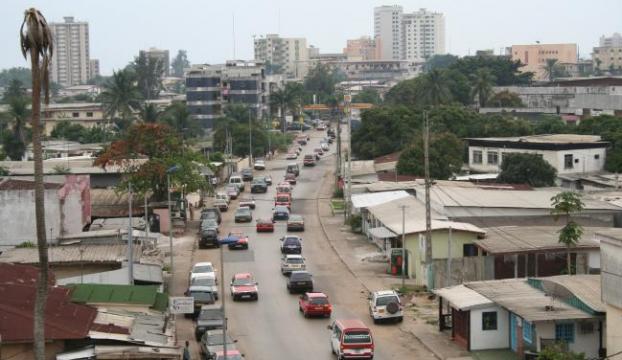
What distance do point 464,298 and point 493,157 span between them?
50970 millimetres

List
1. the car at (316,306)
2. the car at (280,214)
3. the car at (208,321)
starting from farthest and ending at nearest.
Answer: the car at (280,214)
the car at (316,306)
the car at (208,321)

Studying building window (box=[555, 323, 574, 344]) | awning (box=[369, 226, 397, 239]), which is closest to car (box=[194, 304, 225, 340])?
building window (box=[555, 323, 574, 344])

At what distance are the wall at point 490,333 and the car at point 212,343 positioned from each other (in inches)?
308

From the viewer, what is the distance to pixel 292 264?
55.7m

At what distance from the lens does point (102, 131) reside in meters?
146

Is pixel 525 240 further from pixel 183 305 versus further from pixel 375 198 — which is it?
pixel 375 198

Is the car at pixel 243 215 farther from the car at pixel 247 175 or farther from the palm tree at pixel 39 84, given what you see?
the palm tree at pixel 39 84

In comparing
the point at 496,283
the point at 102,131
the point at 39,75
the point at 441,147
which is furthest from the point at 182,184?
the point at 102,131

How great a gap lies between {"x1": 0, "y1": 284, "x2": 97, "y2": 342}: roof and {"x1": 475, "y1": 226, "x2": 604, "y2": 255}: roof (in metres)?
18.3

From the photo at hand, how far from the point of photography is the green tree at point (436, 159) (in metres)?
85.1

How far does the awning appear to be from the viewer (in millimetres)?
56747

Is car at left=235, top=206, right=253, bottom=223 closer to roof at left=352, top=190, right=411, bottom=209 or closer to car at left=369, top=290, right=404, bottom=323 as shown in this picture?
roof at left=352, top=190, right=411, bottom=209

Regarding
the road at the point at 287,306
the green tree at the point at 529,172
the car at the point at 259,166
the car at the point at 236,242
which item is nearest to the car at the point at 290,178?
the car at the point at 259,166

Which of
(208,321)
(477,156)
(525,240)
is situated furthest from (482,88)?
(208,321)
